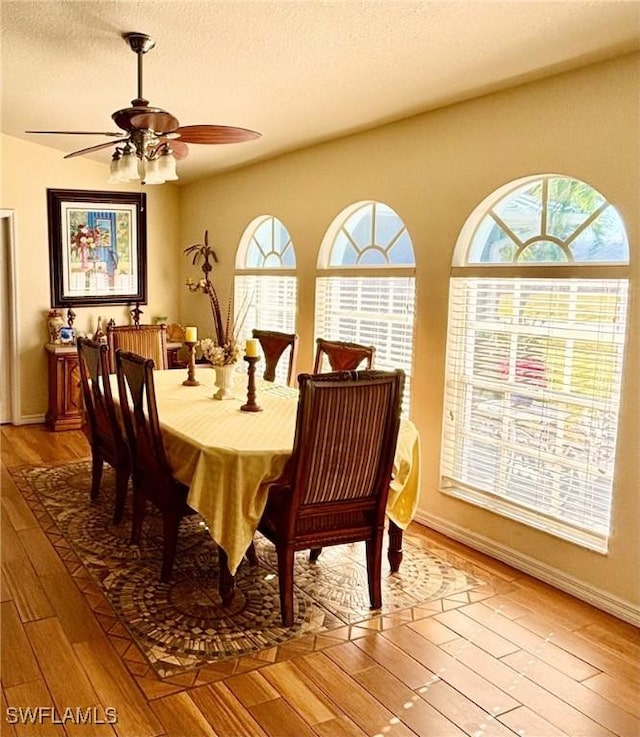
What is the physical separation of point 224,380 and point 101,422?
2.89 feet

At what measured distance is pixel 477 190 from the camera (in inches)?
144

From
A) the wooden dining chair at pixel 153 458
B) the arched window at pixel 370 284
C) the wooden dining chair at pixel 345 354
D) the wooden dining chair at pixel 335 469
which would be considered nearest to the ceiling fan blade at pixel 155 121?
the wooden dining chair at pixel 153 458

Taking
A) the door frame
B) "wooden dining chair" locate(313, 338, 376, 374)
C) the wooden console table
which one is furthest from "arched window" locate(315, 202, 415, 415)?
the door frame

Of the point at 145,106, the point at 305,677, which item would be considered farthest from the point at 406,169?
the point at 305,677

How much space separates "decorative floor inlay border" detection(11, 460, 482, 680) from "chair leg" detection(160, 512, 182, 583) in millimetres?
64

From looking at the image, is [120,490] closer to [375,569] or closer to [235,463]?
[235,463]

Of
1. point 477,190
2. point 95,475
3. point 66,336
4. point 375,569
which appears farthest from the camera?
point 66,336

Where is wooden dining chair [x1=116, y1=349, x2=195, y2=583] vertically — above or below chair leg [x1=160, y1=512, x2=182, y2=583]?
above

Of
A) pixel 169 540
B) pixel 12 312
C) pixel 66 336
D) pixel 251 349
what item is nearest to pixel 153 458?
pixel 169 540

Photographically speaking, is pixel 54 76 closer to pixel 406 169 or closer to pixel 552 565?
pixel 406 169

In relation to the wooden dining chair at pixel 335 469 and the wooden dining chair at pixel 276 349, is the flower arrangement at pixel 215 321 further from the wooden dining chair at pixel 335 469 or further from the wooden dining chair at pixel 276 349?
the wooden dining chair at pixel 335 469

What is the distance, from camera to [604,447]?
313cm

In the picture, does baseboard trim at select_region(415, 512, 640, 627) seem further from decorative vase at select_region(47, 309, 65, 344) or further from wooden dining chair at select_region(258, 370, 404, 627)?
decorative vase at select_region(47, 309, 65, 344)

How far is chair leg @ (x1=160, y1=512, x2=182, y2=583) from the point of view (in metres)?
3.14
